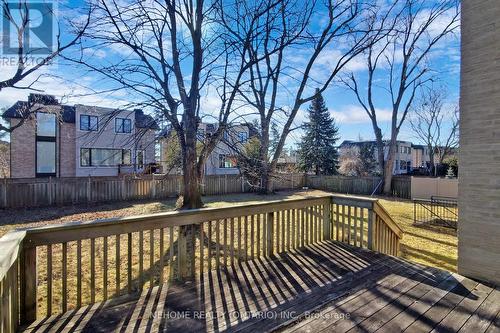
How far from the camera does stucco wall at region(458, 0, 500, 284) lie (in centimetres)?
329

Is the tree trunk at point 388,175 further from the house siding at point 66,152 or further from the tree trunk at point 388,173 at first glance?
the house siding at point 66,152

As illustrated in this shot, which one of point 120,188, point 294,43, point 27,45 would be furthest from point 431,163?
point 27,45

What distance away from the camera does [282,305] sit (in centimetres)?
271

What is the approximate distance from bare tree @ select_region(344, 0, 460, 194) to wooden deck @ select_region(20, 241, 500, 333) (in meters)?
14.6

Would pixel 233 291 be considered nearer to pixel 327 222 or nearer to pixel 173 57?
pixel 327 222

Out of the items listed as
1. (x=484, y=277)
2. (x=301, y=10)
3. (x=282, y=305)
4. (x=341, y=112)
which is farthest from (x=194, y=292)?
(x=341, y=112)

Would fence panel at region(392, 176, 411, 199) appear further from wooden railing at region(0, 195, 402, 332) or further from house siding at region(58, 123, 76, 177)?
house siding at region(58, 123, 76, 177)

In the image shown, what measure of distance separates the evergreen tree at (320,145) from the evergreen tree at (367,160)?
438 centimetres

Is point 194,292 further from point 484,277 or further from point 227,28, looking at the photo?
point 227,28

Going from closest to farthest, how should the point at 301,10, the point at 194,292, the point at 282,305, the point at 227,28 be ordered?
the point at 282,305 < the point at 194,292 < the point at 227,28 < the point at 301,10

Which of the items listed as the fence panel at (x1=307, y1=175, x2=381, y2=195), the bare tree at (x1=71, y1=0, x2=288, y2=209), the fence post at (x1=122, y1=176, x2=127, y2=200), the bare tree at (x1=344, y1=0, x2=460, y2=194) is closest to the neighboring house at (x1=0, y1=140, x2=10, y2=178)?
the fence post at (x1=122, y1=176, x2=127, y2=200)

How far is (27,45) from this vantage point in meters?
6.70

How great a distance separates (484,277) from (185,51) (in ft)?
23.5

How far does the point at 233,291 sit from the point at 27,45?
7788 mm
